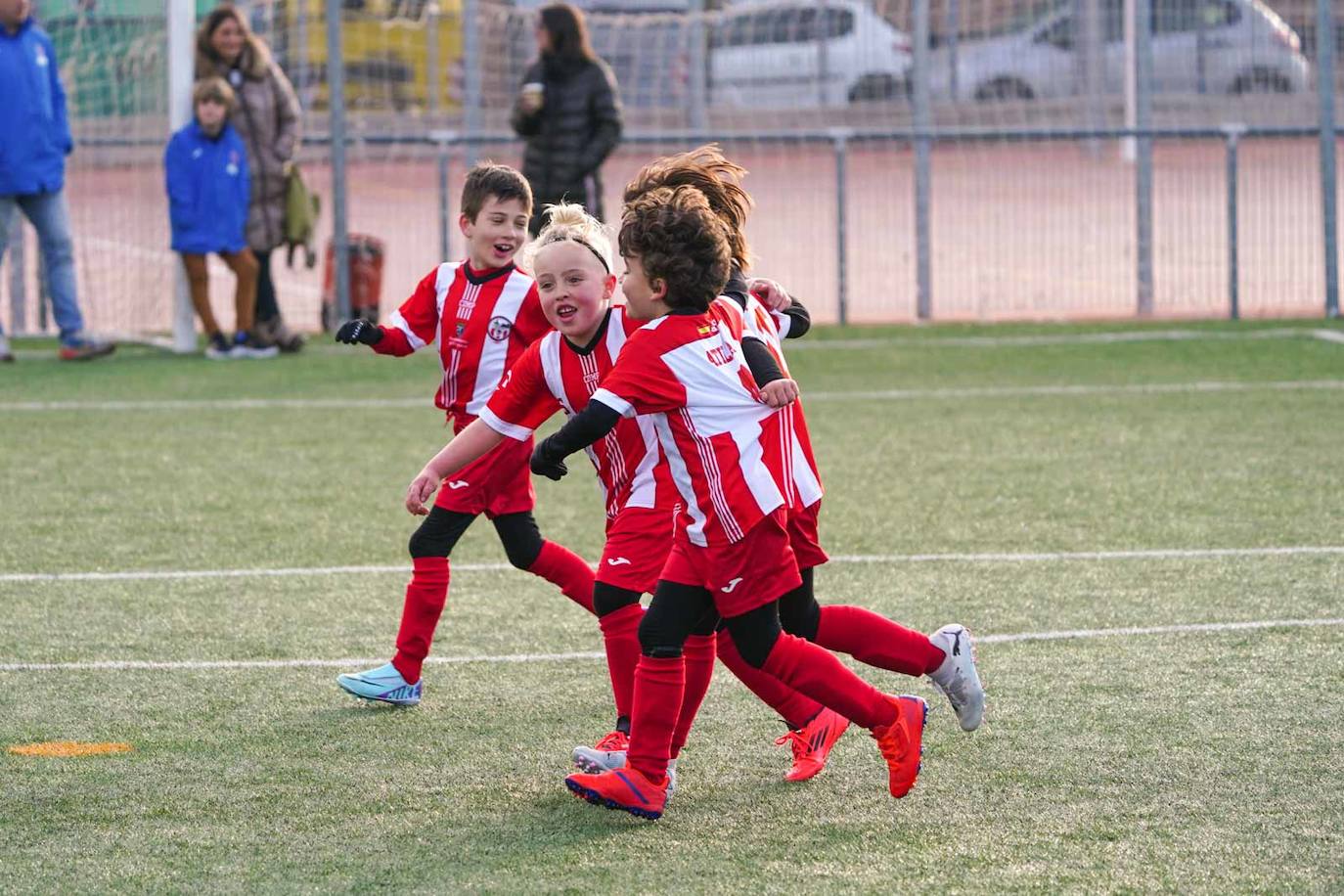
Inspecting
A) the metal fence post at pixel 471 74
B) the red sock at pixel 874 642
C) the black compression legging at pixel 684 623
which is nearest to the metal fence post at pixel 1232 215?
the metal fence post at pixel 471 74

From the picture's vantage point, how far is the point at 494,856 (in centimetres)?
375

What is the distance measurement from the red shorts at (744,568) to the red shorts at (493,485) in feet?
3.56

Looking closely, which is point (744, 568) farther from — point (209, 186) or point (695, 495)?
point (209, 186)

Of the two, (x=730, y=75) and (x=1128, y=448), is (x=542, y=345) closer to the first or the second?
(x=1128, y=448)

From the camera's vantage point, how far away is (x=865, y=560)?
21.5 feet

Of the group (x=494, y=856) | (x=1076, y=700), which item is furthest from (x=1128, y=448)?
(x=494, y=856)

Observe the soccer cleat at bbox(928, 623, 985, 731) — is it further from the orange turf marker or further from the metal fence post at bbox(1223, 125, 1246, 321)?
the metal fence post at bbox(1223, 125, 1246, 321)

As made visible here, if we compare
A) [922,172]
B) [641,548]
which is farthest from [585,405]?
[922,172]

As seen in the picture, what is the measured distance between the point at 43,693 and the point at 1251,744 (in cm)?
292

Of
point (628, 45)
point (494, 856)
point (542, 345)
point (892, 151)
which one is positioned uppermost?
point (628, 45)

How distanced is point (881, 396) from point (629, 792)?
22.4 ft

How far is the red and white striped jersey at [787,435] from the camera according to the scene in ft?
13.4

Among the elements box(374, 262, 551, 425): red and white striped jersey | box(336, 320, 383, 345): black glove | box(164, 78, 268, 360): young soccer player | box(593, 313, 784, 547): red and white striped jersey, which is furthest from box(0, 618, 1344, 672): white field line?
box(164, 78, 268, 360): young soccer player

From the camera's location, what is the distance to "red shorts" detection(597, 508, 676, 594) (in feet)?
14.2
